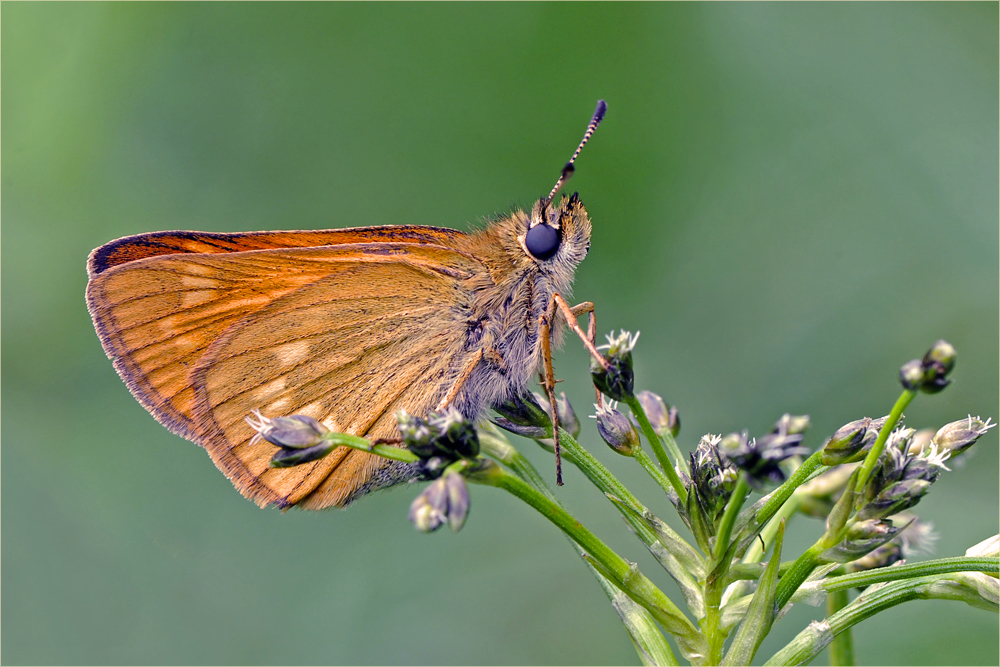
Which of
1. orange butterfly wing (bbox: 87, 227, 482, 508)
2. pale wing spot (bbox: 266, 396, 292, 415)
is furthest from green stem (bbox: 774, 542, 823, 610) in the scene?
pale wing spot (bbox: 266, 396, 292, 415)

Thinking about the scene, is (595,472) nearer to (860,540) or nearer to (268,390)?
(860,540)

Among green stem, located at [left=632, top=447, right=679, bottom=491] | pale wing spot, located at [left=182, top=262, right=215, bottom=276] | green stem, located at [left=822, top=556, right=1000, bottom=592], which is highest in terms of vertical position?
pale wing spot, located at [left=182, top=262, right=215, bottom=276]

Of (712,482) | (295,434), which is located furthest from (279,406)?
(712,482)

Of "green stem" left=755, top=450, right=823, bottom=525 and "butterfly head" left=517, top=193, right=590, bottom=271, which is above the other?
"butterfly head" left=517, top=193, right=590, bottom=271

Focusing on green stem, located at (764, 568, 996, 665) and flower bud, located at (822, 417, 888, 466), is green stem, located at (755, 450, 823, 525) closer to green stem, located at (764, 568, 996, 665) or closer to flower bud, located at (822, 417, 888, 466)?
flower bud, located at (822, 417, 888, 466)

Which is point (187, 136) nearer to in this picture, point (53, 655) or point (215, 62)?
point (215, 62)

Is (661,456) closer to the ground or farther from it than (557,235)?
closer to the ground
